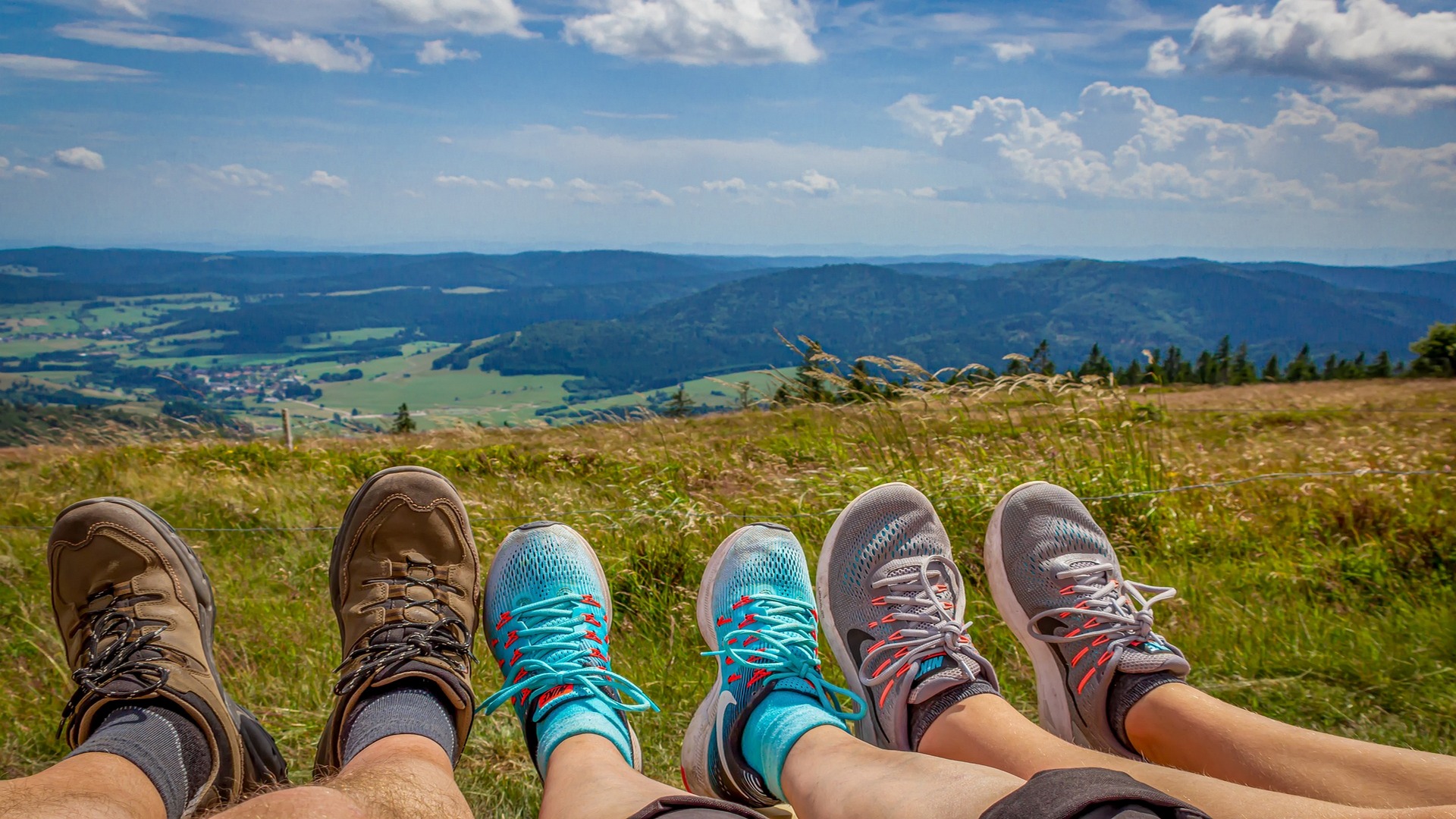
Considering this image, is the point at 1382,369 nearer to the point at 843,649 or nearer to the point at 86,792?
the point at 843,649

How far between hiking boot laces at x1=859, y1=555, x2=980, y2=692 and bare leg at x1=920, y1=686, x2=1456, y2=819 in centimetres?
17

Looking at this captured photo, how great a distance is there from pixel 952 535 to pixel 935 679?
1308 millimetres

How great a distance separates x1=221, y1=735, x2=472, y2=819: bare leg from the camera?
4.14ft

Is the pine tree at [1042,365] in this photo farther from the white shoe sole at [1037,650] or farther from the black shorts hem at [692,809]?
the black shorts hem at [692,809]

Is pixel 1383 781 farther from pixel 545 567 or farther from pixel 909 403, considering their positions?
pixel 909 403

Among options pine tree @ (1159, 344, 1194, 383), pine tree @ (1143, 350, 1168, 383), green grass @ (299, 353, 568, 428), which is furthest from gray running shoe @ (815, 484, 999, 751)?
green grass @ (299, 353, 568, 428)

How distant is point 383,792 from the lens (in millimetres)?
1437

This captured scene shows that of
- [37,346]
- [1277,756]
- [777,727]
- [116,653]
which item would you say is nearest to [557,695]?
[777,727]

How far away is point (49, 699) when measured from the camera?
2.39 metres

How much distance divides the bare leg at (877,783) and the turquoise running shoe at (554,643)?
49cm

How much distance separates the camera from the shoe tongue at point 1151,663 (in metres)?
1.95

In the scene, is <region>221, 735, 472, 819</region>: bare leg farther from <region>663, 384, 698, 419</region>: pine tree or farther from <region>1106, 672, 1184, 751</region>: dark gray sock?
<region>663, 384, 698, 419</region>: pine tree

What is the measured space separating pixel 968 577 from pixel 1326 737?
1474 millimetres

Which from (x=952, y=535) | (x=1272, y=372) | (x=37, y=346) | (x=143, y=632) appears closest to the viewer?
(x=143, y=632)
